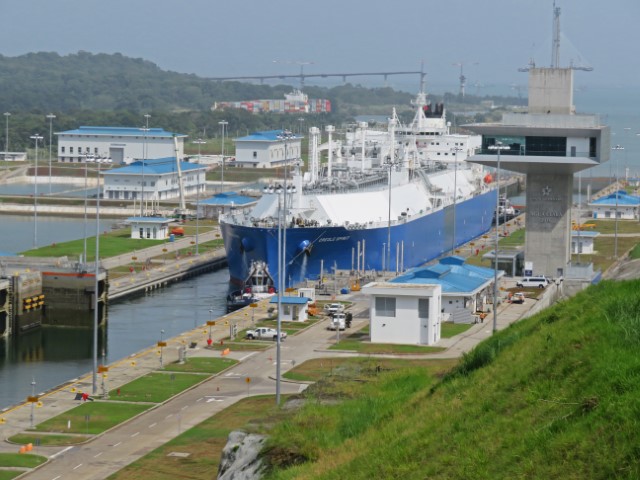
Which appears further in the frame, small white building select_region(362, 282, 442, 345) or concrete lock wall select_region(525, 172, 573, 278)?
concrete lock wall select_region(525, 172, 573, 278)

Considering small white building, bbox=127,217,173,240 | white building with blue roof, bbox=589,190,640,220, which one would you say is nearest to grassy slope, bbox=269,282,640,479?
small white building, bbox=127,217,173,240

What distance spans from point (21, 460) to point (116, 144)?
134555mm

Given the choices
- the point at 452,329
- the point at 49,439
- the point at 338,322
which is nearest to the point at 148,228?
the point at 338,322

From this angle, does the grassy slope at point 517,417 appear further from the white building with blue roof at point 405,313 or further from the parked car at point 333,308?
the parked car at point 333,308

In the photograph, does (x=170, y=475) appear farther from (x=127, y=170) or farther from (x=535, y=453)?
(x=127, y=170)

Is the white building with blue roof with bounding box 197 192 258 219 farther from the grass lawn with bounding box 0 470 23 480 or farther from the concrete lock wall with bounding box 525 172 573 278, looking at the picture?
the grass lawn with bounding box 0 470 23 480

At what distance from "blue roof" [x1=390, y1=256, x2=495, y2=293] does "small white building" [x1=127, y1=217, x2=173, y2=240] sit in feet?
111

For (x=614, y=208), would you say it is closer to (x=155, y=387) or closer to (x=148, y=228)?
(x=148, y=228)

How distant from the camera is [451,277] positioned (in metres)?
58.3

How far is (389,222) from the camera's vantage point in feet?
240

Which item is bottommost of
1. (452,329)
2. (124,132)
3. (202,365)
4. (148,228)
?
(202,365)

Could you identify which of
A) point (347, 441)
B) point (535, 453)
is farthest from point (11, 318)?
point (535, 453)

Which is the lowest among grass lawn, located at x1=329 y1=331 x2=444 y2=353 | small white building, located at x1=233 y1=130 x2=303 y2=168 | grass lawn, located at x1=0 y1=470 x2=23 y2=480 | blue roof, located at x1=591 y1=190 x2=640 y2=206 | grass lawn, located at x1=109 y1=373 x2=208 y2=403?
grass lawn, located at x1=109 y1=373 x2=208 y2=403

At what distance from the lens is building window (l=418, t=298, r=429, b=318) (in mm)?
48625
